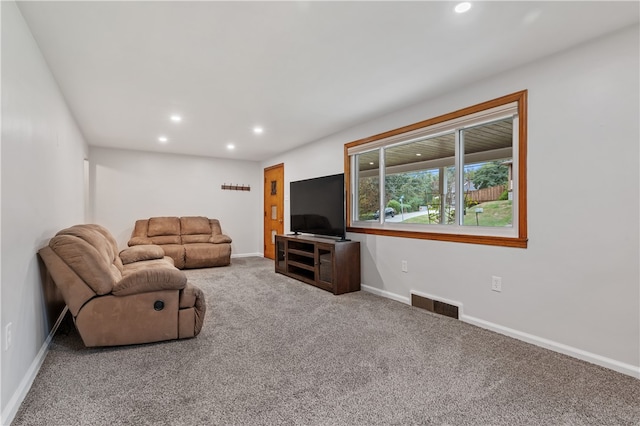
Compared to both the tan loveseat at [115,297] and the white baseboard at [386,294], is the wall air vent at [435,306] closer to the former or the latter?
the white baseboard at [386,294]

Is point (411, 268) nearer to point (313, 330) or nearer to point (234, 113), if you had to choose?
point (313, 330)

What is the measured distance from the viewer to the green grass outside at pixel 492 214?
2.74 metres

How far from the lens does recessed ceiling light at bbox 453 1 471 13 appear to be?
1.79 meters

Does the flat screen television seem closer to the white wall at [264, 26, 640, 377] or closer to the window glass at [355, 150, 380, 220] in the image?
the window glass at [355, 150, 380, 220]

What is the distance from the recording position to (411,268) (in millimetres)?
3482

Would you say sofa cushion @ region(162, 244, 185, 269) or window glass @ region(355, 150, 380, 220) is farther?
sofa cushion @ region(162, 244, 185, 269)

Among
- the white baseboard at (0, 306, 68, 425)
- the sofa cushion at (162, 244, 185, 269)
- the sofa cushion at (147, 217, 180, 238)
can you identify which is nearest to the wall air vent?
the white baseboard at (0, 306, 68, 425)

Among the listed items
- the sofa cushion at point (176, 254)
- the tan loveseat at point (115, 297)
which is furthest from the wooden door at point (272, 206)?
the tan loveseat at point (115, 297)

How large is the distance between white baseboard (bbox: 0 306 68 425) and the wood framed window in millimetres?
3218

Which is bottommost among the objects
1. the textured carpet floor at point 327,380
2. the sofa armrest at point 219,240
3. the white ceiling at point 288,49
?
the textured carpet floor at point 327,380

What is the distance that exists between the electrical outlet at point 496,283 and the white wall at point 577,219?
0.04 m

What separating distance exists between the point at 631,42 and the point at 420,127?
165cm

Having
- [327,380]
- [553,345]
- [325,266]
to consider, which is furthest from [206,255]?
[553,345]

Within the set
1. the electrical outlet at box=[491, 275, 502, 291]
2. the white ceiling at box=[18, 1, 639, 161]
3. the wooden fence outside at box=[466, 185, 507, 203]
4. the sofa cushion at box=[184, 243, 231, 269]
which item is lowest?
the sofa cushion at box=[184, 243, 231, 269]
